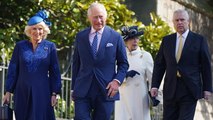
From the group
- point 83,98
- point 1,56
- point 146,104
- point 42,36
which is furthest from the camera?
point 1,56

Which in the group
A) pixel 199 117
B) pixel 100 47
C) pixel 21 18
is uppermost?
pixel 21 18

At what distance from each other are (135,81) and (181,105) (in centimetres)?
150

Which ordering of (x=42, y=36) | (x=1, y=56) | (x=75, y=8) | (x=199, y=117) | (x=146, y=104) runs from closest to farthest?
(x=42, y=36), (x=146, y=104), (x=1, y=56), (x=75, y=8), (x=199, y=117)

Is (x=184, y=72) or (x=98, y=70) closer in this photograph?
(x=98, y=70)

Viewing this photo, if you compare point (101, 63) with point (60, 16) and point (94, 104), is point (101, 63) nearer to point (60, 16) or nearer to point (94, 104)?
point (94, 104)

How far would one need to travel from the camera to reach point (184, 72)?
960cm

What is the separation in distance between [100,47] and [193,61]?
1470mm

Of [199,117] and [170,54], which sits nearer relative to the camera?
[170,54]

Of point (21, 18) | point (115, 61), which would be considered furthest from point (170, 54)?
point (21, 18)

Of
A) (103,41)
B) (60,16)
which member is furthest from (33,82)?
(60,16)

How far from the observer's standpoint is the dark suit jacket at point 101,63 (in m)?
8.71

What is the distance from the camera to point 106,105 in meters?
8.70

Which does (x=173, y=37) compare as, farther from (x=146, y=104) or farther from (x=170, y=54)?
(x=146, y=104)

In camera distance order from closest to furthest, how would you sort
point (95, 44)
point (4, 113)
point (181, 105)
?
point (95, 44) < point (4, 113) < point (181, 105)
